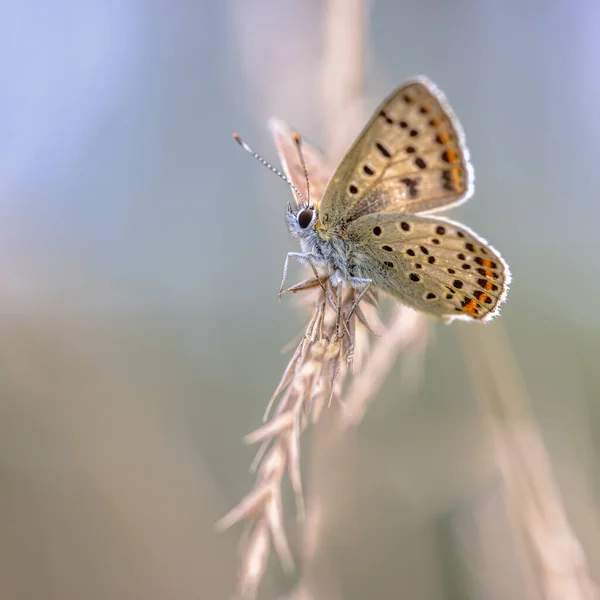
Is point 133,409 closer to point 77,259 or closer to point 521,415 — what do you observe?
point 77,259

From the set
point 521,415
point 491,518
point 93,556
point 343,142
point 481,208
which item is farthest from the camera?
point 481,208

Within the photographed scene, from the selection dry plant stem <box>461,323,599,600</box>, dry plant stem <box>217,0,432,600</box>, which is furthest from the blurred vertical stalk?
dry plant stem <box>461,323,599,600</box>

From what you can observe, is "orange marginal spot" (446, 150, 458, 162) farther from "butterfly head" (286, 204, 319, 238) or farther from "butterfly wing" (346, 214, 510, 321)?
"butterfly head" (286, 204, 319, 238)

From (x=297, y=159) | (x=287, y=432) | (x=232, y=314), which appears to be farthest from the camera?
(x=232, y=314)

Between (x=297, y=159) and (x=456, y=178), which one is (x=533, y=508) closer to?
(x=456, y=178)

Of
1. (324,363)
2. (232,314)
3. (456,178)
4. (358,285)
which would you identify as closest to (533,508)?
(324,363)

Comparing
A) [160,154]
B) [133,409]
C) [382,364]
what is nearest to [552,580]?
[382,364]

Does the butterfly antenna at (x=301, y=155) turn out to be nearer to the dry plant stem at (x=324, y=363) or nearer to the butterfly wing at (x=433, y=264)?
the dry plant stem at (x=324, y=363)
